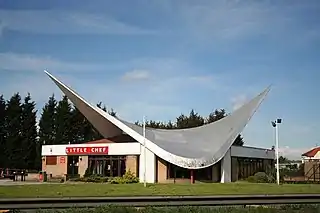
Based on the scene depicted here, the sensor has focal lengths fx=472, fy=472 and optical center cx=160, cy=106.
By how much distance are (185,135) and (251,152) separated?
771cm

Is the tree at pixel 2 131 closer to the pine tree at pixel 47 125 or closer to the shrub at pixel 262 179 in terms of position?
the pine tree at pixel 47 125

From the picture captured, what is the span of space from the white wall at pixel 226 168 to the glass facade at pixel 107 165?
30.6 ft

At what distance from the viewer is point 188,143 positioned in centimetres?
4528

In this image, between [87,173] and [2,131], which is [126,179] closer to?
[87,173]

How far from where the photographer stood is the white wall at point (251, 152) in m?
47.2

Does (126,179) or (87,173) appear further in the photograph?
(87,173)

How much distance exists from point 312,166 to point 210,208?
129 feet

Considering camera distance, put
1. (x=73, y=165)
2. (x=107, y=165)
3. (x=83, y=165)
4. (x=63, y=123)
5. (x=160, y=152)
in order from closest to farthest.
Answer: (x=160, y=152) < (x=107, y=165) < (x=83, y=165) < (x=73, y=165) < (x=63, y=123)

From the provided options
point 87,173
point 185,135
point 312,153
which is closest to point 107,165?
point 87,173

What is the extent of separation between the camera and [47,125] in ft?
229

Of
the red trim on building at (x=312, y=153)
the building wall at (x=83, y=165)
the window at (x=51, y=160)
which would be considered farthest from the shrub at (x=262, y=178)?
the red trim on building at (x=312, y=153)

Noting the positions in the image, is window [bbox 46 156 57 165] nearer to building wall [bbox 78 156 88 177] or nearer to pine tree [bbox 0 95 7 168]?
building wall [bbox 78 156 88 177]

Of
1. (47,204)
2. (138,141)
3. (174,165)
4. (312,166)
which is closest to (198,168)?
(174,165)

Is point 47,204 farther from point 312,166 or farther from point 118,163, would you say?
point 312,166
